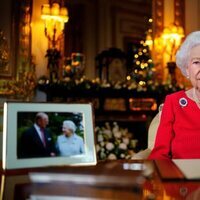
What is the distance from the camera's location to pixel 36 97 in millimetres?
4691

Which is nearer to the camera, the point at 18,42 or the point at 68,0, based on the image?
the point at 18,42

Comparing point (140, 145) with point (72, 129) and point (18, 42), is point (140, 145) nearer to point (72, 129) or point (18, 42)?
point (18, 42)

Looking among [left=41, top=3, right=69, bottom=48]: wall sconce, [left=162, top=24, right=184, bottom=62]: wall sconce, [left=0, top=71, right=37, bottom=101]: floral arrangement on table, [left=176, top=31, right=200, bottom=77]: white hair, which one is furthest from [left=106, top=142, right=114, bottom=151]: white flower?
[left=162, top=24, right=184, bottom=62]: wall sconce

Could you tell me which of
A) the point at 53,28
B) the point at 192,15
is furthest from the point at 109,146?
the point at 192,15

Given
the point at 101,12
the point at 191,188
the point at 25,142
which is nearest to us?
the point at 191,188

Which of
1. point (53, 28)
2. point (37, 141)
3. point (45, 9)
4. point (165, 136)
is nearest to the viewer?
point (37, 141)

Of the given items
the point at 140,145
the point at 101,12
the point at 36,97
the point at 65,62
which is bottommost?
the point at 140,145

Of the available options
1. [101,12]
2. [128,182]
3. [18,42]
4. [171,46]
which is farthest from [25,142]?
[101,12]

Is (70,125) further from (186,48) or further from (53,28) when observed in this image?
(53,28)

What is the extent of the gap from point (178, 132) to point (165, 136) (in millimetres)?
62

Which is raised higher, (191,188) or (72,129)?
(72,129)

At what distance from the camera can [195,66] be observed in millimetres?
1499

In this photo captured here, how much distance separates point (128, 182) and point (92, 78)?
15.3 feet

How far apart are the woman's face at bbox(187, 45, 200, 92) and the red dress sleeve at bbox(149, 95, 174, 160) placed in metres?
0.13
